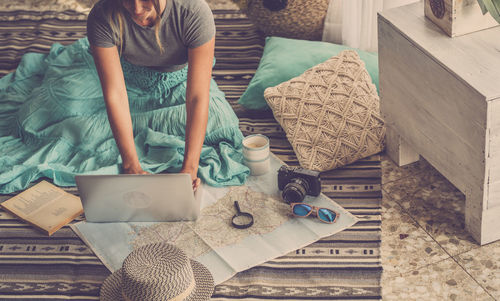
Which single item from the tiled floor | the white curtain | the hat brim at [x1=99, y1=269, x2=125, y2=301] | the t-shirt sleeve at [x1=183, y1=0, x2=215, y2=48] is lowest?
the tiled floor

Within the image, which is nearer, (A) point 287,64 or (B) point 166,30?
(B) point 166,30

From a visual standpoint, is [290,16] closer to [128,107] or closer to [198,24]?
[198,24]

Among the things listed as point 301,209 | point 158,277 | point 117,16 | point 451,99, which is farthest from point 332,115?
point 158,277

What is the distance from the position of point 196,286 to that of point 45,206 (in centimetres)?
72

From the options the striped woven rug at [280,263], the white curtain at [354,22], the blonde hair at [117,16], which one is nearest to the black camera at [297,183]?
the striped woven rug at [280,263]

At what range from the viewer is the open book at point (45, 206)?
2.19 meters

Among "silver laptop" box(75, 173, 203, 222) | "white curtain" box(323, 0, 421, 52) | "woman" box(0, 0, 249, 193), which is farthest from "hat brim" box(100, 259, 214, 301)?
"white curtain" box(323, 0, 421, 52)

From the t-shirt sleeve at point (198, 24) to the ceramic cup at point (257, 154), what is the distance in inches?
15.9

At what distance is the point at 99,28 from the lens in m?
2.09

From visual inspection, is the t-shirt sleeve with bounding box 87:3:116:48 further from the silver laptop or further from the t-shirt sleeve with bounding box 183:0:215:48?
the silver laptop

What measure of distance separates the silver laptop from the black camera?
0.29 meters

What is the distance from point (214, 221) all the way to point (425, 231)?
677mm

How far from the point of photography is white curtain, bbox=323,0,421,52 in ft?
9.08

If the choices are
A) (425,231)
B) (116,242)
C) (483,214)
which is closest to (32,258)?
(116,242)
